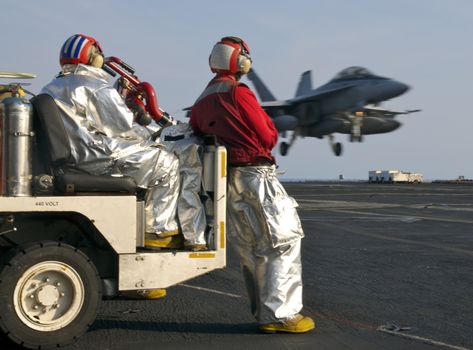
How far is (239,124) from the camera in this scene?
16.2 feet

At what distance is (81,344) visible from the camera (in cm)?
445

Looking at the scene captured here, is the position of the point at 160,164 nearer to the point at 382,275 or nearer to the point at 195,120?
the point at 195,120

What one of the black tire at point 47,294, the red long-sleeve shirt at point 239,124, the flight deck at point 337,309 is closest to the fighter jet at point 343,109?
the flight deck at point 337,309

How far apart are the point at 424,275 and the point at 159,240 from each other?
4.43m

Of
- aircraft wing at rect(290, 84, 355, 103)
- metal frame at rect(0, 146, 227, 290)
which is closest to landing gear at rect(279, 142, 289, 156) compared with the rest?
aircraft wing at rect(290, 84, 355, 103)

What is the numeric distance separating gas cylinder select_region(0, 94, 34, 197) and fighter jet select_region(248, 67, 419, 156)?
3190cm

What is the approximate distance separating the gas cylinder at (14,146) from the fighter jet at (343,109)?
3190cm

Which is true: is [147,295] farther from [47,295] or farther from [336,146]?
[336,146]

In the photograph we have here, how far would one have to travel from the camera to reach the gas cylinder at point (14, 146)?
163 inches

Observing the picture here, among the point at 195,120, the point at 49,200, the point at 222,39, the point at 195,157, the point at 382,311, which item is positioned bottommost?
the point at 382,311

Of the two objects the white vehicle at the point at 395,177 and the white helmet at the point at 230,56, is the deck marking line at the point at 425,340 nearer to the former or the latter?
the white helmet at the point at 230,56

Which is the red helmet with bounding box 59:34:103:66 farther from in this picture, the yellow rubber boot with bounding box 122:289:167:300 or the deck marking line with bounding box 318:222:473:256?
the deck marking line with bounding box 318:222:473:256

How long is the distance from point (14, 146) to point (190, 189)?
1.31 meters

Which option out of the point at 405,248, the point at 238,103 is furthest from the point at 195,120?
the point at 405,248
